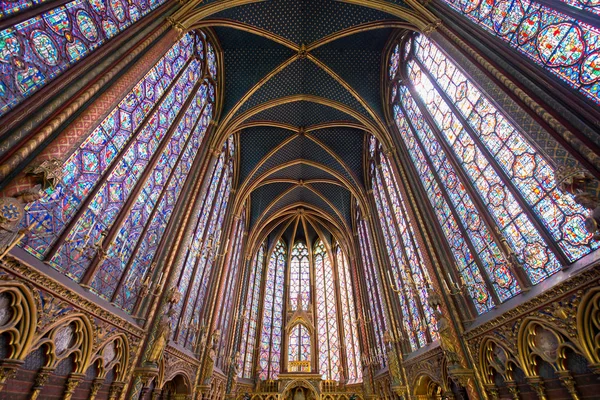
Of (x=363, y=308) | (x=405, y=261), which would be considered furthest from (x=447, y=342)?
(x=363, y=308)

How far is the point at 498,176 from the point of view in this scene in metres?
7.16

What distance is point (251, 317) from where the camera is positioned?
68.8 feet

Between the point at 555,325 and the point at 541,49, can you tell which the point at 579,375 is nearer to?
the point at 555,325

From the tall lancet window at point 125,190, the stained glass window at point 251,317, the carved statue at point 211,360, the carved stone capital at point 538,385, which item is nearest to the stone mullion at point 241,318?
the stained glass window at point 251,317

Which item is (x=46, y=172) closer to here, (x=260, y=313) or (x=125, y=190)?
(x=125, y=190)

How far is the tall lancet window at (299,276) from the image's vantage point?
23.5 meters

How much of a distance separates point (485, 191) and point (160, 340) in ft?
32.3

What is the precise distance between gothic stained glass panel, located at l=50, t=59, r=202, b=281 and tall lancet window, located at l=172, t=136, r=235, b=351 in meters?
2.97

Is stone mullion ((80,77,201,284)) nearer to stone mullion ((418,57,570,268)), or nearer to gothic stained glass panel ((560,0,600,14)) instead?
stone mullion ((418,57,570,268))

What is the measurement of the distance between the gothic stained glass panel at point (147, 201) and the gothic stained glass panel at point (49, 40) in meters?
3.50

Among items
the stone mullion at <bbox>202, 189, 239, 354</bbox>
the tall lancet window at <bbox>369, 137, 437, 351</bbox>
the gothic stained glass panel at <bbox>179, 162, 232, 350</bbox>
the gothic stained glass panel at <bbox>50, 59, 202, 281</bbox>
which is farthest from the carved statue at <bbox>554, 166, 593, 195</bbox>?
the stone mullion at <bbox>202, 189, 239, 354</bbox>

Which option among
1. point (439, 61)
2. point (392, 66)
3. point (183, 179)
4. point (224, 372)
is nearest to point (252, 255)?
point (224, 372)

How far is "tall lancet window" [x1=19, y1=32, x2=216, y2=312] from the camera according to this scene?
19.4 ft

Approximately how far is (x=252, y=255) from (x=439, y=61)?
1753 centimetres
